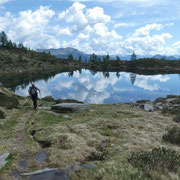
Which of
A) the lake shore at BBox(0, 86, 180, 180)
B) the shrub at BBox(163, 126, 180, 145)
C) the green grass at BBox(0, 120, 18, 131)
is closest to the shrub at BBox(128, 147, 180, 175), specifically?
A: the lake shore at BBox(0, 86, 180, 180)

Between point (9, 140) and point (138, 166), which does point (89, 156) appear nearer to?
Result: point (138, 166)

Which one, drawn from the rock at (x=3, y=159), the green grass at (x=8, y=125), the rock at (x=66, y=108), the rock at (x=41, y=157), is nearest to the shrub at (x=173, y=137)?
the rock at (x=41, y=157)

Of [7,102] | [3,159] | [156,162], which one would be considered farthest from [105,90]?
[156,162]

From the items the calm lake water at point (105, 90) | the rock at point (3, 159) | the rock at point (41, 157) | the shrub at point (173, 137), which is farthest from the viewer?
the calm lake water at point (105, 90)

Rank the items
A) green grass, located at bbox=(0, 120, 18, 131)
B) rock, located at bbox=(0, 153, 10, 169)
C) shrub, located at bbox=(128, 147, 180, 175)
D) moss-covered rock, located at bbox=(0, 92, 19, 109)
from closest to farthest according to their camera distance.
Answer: shrub, located at bbox=(128, 147, 180, 175)
rock, located at bbox=(0, 153, 10, 169)
green grass, located at bbox=(0, 120, 18, 131)
moss-covered rock, located at bbox=(0, 92, 19, 109)

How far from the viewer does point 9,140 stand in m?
10.5

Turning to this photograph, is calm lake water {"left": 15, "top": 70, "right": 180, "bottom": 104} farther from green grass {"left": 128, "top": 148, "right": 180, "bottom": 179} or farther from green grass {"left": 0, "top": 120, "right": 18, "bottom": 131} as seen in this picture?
green grass {"left": 128, "top": 148, "right": 180, "bottom": 179}

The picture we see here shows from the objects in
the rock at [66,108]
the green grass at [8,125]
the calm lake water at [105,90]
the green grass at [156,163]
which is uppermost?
the green grass at [156,163]

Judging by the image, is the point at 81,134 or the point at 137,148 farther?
the point at 81,134

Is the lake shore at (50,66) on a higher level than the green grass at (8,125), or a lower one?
higher

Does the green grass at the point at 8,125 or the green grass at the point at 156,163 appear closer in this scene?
the green grass at the point at 156,163

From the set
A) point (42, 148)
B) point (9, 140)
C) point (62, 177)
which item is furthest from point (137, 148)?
point (9, 140)

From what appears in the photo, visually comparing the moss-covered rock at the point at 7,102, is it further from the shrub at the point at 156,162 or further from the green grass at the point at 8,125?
the shrub at the point at 156,162

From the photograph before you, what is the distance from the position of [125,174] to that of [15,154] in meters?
5.63
